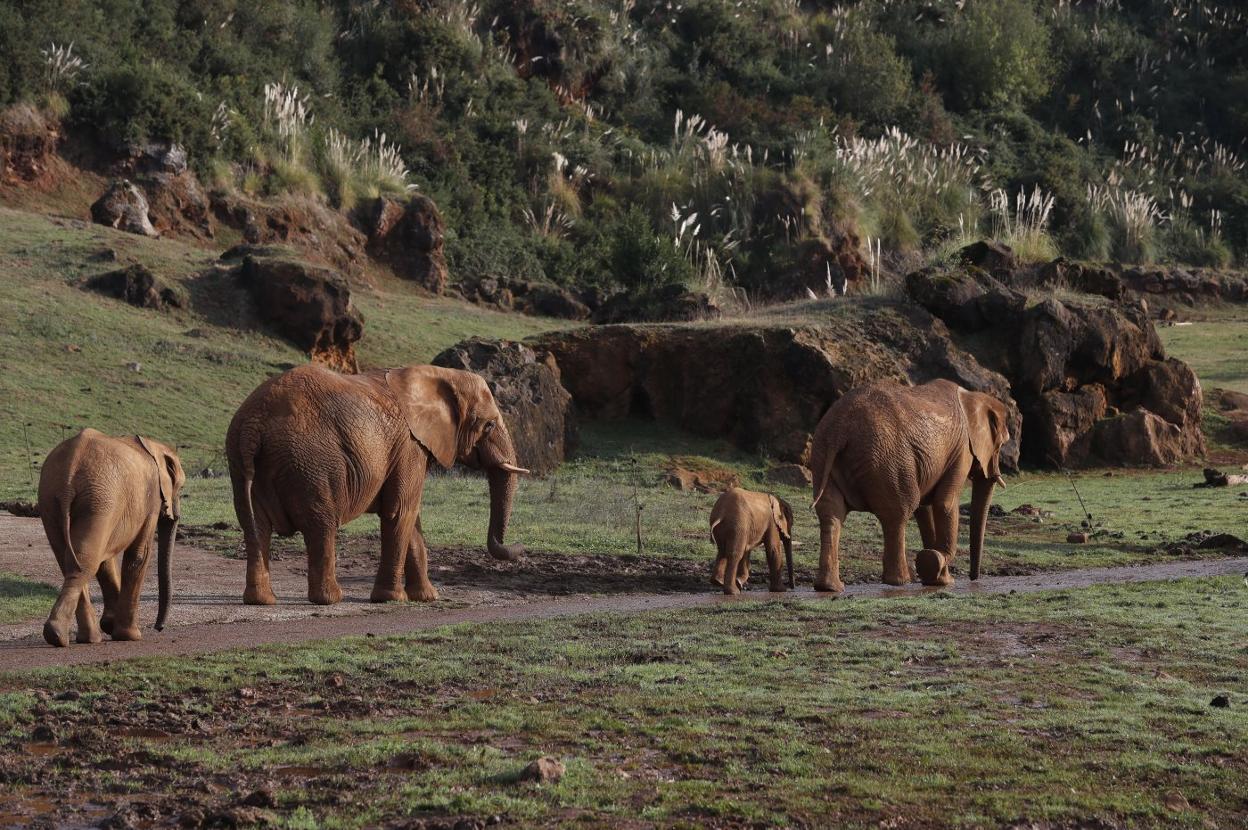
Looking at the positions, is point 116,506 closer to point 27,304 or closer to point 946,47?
point 27,304

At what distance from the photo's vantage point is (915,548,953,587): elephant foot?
1681cm

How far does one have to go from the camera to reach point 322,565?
13.7 metres

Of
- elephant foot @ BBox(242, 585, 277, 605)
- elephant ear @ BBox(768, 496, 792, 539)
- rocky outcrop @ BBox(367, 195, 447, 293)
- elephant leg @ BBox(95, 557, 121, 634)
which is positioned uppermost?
rocky outcrop @ BBox(367, 195, 447, 293)

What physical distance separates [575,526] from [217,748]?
38.0 feet

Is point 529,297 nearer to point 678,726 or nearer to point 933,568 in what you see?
point 933,568

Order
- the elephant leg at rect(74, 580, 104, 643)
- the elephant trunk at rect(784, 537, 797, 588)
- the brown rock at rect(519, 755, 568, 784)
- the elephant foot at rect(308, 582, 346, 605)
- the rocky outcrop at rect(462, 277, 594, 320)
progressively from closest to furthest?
the brown rock at rect(519, 755, 568, 784)
the elephant leg at rect(74, 580, 104, 643)
the elephant foot at rect(308, 582, 346, 605)
the elephant trunk at rect(784, 537, 797, 588)
the rocky outcrop at rect(462, 277, 594, 320)

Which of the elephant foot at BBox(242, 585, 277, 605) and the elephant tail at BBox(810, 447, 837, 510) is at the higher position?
the elephant tail at BBox(810, 447, 837, 510)

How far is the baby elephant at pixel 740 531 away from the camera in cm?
1596

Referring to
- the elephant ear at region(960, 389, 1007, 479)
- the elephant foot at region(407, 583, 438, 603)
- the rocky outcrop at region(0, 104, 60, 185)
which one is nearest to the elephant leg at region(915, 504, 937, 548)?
the elephant ear at region(960, 389, 1007, 479)

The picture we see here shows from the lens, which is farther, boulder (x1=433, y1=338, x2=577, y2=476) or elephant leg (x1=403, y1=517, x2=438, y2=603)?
boulder (x1=433, y1=338, x2=577, y2=476)

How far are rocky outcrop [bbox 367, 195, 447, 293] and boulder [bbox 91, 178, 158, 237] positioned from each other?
612 centimetres

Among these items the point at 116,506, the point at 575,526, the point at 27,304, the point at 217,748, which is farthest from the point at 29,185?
the point at 217,748

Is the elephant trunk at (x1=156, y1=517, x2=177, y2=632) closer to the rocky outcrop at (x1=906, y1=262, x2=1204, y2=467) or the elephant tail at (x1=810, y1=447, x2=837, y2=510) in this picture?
the elephant tail at (x1=810, y1=447, x2=837, y2=510)

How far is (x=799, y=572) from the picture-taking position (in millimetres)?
18250
